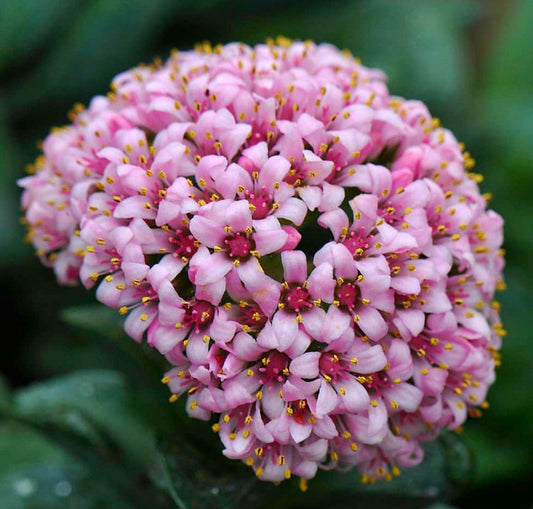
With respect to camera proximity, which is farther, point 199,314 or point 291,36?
point 291,36

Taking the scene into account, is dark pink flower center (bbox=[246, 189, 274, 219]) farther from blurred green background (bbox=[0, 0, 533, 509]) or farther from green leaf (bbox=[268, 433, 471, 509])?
blurred green background (bbox=[0, 0, 533, 509])

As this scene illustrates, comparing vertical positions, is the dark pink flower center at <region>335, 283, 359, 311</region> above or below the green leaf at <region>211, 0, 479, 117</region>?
below

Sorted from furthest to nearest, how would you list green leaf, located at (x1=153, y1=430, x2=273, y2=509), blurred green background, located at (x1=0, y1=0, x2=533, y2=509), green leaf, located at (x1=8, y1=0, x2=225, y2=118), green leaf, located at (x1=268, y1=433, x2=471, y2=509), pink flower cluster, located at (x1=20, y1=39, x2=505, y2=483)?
1. green leaf, located at (x1=8, y1=0, x2=225, y2=118)
2. blurred green background, located at (x1=0, y1=0, x2=533, y2=509)
3. green leaf, located at (x1=268, y1=433, x2=471, y2=509)
4. green leaf, located at (x1=153, y1=430, x2=273, y2=509)
5. pink flower cluster, located at (x1=20, y1=39, x2=505, y2=483)

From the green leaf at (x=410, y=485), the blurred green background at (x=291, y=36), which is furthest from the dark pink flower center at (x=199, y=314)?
the blurred green background at (x=291, y=36)

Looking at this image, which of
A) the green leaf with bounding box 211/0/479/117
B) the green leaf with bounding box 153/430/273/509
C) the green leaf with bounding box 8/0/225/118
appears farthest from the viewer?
the green leaf with bounding box 211/0/479/117

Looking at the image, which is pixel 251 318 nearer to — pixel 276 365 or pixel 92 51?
pixel 276 365

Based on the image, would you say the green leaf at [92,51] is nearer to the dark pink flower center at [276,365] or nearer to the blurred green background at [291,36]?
the blurred green background at [291,36]

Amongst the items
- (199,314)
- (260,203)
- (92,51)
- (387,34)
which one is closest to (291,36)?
(387,34)

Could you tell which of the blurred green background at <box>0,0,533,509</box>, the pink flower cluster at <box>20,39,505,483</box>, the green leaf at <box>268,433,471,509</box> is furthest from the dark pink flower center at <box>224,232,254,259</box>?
the blurred green background at <box>0,0,533,509</box>
